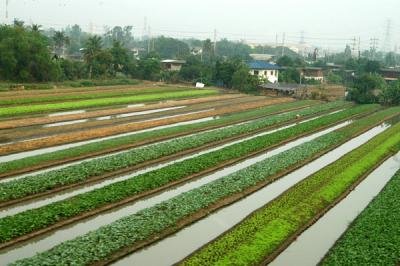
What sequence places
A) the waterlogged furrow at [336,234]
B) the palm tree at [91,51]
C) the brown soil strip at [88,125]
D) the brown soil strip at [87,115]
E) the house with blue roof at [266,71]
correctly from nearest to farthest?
the waterlogged furrow at [336,234], the brown soil strip at [88,125], the brown soil strip at [87,115], the palm tree at [91,51], the house with blue roof at [266,71]

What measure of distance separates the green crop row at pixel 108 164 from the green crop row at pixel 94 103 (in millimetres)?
16185

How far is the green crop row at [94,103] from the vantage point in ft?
142

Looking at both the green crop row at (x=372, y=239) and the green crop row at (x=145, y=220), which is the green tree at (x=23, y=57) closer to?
the green crop row at (x=145, y=220)

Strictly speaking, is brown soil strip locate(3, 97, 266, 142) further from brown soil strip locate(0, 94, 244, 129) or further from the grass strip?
the grass strip

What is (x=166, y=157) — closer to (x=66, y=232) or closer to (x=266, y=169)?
(x=266, y=169)

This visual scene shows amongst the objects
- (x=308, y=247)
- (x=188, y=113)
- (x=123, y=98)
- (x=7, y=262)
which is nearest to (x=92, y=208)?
(x=7, y=262)

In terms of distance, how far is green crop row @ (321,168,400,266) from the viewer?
1769 centimetres

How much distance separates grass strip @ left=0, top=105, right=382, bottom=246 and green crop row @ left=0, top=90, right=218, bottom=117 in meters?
20.0

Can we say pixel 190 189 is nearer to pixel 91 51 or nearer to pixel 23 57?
pixel 23 57

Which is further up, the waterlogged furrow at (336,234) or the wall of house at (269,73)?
the wall of house at (269,73)

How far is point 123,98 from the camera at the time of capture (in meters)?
56.6

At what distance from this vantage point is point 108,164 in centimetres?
2764

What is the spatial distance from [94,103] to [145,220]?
33.2m

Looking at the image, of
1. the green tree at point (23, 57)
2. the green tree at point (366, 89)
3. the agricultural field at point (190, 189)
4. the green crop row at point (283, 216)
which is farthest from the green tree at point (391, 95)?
the green tree at point (23, 57)
